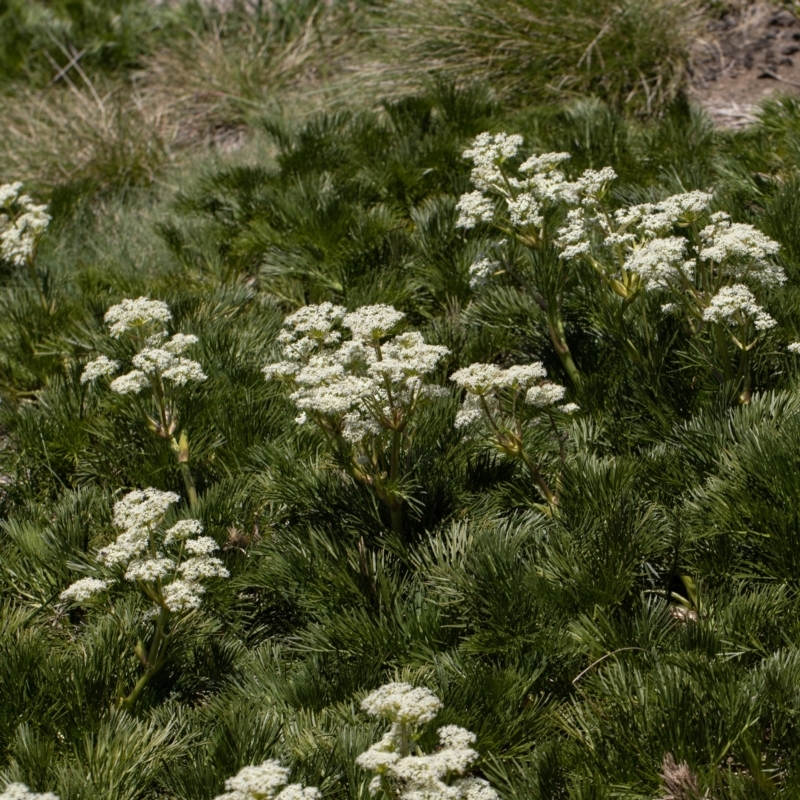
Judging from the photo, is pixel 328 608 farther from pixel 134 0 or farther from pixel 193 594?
pixel 134 0

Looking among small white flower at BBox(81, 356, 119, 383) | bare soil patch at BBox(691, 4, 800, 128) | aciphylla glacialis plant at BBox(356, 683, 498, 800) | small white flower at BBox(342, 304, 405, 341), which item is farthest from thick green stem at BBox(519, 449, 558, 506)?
bare soil patch at BBox(691, 4, 800, 128)

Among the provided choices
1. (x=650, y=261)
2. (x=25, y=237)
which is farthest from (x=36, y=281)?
(x=650, y=261)

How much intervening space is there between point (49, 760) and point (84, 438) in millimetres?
1444

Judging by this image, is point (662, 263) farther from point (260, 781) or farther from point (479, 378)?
point (260, 781)

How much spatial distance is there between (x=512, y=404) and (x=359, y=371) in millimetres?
446

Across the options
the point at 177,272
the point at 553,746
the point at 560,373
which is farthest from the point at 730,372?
the point at 177,272

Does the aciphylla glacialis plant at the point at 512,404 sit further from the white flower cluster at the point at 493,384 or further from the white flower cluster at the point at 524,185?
the white flower cluster at the point at 524,185

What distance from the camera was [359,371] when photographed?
2979 millimetres

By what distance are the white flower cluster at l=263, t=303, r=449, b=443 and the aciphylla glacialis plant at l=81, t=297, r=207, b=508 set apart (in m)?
0.30

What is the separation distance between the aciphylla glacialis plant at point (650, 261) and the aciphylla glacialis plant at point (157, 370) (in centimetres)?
93

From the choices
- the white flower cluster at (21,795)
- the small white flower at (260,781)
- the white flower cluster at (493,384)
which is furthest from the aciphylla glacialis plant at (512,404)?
the white flower cluster at (21,795)

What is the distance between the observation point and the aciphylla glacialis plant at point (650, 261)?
2822 millimetres

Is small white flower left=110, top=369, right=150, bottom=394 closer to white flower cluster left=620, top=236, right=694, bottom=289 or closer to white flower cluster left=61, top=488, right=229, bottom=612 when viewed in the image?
white flower cluster left=61, top=488, right=229, bottom=612

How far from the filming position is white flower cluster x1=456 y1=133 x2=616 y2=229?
3.12 metres
